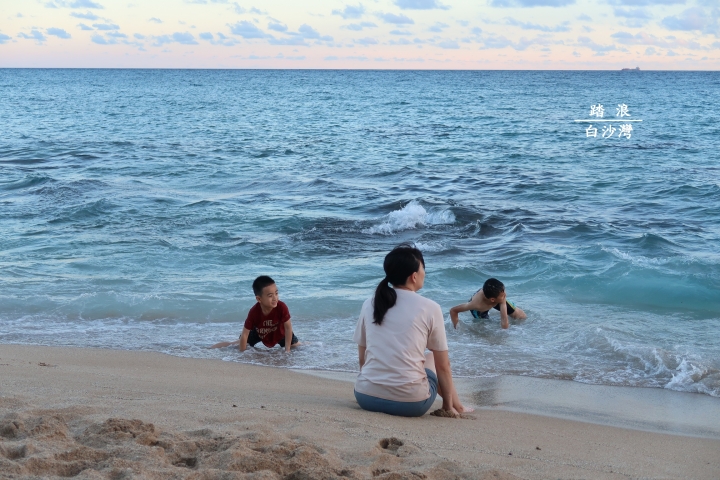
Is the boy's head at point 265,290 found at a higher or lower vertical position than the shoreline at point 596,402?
higher

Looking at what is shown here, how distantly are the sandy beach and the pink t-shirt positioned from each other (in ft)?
0.67

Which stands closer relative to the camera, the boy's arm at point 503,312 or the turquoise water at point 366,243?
the turquoise water at point 366,243

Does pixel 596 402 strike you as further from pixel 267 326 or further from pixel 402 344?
pixel 267 326

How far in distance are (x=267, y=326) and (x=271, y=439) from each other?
3.14 m

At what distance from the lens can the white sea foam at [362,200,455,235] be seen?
12270 millimetres

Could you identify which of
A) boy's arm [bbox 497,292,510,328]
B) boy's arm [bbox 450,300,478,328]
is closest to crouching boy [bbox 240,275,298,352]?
boy's arm [bbox 450,300,478,328]

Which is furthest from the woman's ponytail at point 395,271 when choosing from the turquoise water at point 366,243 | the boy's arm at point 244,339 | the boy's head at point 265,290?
the boy's arm at point 244,339

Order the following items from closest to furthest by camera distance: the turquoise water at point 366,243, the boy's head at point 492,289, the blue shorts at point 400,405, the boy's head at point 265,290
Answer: the blue shorts at point 400,405
the boy's head at point 265,290
the turquoise water at point 366,243
the boy's head at point 492,289

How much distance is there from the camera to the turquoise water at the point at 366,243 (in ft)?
22.6

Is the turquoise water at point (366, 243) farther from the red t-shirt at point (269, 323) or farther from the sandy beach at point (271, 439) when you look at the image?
the sandy beach at point (271, 439)

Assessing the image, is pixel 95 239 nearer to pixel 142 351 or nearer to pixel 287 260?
pixel 287 260

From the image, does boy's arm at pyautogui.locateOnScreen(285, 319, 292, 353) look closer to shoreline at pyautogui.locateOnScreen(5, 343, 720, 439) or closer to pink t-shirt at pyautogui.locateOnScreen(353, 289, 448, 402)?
shoreline at pyautogui.locateOnScreen(5, 343, 720, 439)

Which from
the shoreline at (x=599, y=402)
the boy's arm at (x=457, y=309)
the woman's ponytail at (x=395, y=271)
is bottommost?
the shoreline at (x=599, y=402)

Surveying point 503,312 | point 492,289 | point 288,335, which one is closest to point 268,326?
point 288,335
